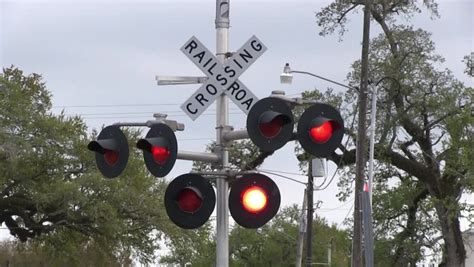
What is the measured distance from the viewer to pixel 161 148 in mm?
7852

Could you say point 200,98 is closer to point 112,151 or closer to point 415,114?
point 112,151

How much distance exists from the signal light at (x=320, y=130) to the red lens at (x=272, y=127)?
22cm

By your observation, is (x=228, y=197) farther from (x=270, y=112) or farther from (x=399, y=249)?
(x=399, y=249)

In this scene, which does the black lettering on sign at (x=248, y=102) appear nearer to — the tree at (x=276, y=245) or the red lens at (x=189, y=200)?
the red lens at (x=189, y=200)

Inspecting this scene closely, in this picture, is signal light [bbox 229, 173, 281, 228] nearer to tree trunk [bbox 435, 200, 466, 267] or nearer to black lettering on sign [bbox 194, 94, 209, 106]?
black lettering on sign [bbox 194, 94, 209, 106]

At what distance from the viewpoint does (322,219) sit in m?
79.4

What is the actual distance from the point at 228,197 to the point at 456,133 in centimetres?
2627

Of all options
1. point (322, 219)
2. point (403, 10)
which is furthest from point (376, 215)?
point (322, 219)

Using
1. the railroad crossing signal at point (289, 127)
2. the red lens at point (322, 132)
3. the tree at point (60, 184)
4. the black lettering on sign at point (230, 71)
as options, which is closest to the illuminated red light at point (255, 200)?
the railroad crossing signal at point (289, 127)

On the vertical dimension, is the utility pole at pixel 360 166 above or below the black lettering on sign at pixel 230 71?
above

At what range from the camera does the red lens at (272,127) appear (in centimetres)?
752

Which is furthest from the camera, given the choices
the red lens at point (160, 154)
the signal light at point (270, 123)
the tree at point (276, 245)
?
the tree at point (276, 245)

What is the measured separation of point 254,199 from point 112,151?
142 centimetres

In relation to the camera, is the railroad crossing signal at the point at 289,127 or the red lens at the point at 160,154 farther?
the red lens at the point at 160,154
